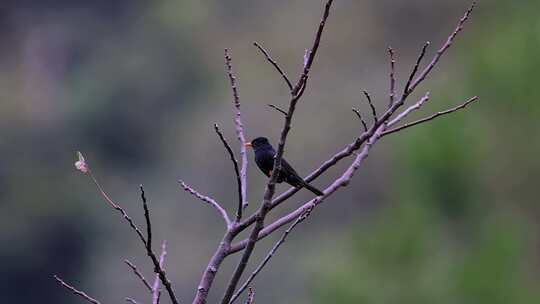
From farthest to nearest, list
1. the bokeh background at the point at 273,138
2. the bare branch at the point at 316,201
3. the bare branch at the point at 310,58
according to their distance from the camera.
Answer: the bokeh background at the point at 273,138, the bare branch at the point at 316,201, the bare branch at the point at 310,58

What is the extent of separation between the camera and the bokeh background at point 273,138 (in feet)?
42.9

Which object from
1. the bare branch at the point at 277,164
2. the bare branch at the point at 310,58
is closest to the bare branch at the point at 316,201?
the bare branch at the point at 277,164

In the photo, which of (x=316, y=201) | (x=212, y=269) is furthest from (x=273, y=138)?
(x=212, y=269)

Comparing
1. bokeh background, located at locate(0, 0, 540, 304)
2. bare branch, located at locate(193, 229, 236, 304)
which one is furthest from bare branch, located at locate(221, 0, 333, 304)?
bokeh background, located at locate(0, 0, 540, 304)

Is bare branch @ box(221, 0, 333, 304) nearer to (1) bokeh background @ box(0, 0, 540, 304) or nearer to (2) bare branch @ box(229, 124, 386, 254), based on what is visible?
(2) bare branch @ box(229, 124, 386, 254)

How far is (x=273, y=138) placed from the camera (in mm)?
21297

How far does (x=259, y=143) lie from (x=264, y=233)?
80.4 inches

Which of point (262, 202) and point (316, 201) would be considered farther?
point (316, 201)

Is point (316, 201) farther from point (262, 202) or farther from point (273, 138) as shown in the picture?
point (273, 138)

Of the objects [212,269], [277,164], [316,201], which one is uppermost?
[277,164]

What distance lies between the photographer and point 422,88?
2414 centimetres

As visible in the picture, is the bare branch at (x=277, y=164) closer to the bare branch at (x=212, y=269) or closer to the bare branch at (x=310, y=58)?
the bare branch at (x=310, y=58)

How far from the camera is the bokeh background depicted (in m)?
13.1

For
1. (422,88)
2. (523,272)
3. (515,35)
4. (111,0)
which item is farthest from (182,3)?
(523,272)
